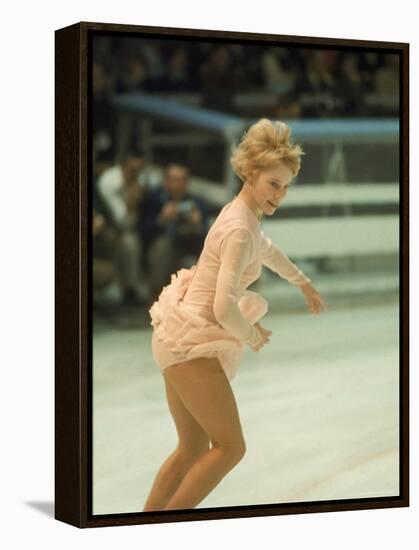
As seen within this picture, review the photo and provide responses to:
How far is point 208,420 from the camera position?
8.17m

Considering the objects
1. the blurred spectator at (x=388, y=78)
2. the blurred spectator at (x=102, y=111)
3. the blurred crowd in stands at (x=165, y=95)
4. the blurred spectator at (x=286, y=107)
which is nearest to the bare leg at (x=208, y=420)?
the blurred crowd in stands at (x=165, y=95)

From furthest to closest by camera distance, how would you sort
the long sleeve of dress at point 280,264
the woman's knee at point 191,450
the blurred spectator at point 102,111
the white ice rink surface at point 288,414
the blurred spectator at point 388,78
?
the blurred spectator at point 388,78 < the long sleeve of dress at point 280,264 < the woman's knee at point 191,450 < the white ice rink surface at point 288,414 < the blurred spectator at point 102,111

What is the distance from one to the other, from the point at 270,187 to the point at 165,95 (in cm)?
60

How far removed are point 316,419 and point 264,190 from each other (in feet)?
3.33

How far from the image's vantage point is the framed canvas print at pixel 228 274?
7988 millimetres

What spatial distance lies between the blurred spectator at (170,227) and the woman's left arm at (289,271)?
29 cm

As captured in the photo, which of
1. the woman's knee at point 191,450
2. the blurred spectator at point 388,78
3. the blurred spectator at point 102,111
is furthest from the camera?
the blurred spectator at point 388,78

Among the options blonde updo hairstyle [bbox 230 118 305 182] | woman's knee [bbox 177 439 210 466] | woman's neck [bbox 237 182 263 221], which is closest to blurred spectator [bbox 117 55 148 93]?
blonde updo hairstyle [bbox 230 118 305 182]

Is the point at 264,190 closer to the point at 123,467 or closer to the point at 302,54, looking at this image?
the point at 302,54

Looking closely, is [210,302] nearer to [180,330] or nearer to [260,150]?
[180,330]

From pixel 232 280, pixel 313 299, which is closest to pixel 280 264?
pixel 313 299

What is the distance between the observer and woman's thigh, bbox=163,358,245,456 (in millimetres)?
8125

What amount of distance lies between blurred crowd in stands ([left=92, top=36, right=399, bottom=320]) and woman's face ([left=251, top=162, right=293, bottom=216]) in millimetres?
230

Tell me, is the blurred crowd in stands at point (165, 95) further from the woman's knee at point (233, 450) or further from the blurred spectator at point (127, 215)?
the woman's knee at point (233, 450)
